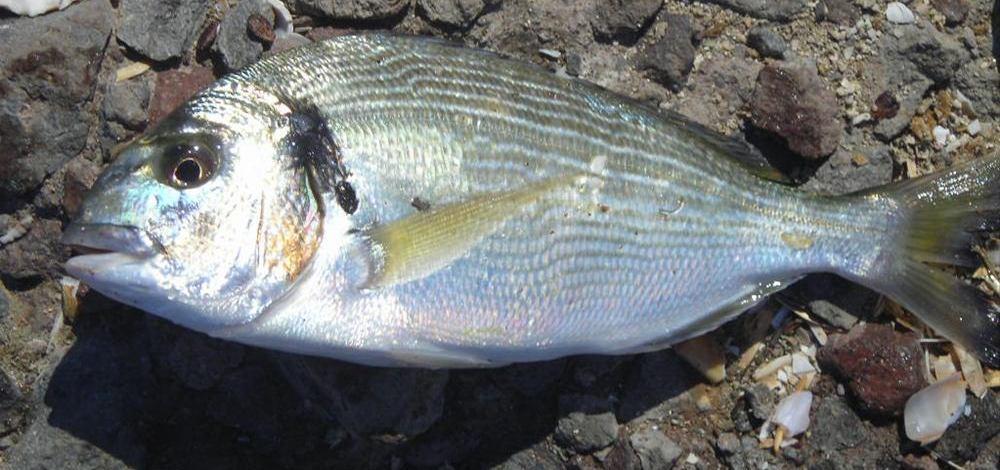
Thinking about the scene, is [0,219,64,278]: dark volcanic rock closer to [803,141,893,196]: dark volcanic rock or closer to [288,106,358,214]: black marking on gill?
[288,106,358,214]: black marking on gill

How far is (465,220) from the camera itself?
2381 mm

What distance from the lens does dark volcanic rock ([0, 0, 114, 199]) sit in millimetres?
2854

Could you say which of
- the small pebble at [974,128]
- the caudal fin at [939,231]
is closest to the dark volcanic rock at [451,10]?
the caudal fin at [939,231]

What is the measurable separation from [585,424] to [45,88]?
6.84ft

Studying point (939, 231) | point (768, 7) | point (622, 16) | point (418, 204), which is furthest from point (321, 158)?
point (939, 231)

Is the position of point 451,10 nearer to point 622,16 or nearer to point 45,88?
point 622,16

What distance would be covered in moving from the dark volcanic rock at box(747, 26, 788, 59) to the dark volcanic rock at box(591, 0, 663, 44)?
357 millimetres

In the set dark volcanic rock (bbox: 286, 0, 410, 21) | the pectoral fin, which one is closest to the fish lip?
the pectoral fin

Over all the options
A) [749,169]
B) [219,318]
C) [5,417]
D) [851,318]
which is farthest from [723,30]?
[5,417]

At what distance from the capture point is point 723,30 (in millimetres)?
3133

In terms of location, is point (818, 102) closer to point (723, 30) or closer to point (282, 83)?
point (723, 30)

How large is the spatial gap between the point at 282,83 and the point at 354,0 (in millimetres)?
675

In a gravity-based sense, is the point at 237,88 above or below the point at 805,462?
above

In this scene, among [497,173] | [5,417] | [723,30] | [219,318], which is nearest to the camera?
[219,318]
